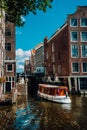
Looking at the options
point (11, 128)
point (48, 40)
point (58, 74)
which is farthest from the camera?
point (48, 40)

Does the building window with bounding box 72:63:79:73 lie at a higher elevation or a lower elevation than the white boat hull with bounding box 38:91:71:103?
higher

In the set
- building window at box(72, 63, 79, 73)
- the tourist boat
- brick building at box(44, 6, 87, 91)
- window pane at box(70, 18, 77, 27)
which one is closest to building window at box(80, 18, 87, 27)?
brick building at box(44, 6, 87, 91)

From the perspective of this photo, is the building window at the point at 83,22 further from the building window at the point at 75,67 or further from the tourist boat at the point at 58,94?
the tourist boat at the point at 58,94

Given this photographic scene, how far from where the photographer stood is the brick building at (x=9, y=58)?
6044cm

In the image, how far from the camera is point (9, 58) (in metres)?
62.7

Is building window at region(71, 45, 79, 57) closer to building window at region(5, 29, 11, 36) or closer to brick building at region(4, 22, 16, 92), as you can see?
brick building at region(4, 22, 16, 92)

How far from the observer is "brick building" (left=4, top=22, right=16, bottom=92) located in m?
60.4

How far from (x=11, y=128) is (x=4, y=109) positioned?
39.6ft

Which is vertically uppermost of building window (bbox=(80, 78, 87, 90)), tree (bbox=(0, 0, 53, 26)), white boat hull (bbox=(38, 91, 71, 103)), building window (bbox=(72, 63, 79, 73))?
tree (bbox=(0, 0, 53, 26))

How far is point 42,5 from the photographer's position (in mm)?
18141

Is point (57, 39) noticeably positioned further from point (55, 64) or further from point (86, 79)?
point (86, 79)

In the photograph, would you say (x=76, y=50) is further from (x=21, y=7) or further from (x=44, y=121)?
(x=21, y=7)

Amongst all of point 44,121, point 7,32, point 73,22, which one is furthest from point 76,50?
point 44,121

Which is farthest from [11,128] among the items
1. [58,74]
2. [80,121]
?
[58,74]
